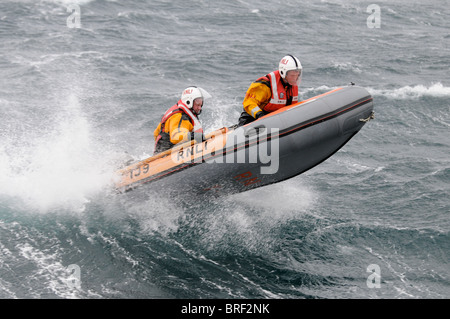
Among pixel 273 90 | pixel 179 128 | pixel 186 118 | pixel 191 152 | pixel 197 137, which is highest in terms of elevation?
pixel 273 90

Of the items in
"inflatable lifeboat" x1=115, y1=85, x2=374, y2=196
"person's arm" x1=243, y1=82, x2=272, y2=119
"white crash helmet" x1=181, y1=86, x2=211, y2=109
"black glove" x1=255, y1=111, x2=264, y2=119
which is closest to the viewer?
"inflatable lifeboat" x1=115, y1=85, x2=374, y2=196

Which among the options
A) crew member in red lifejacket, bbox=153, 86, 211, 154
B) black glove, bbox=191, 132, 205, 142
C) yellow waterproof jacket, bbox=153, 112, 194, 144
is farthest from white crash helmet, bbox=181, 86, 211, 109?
Result: black glove, bbox=191, 132, 205, 142

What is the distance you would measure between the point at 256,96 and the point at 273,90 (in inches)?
12.3

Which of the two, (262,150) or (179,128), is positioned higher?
(179,128)

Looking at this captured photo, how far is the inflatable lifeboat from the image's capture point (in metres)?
9.67

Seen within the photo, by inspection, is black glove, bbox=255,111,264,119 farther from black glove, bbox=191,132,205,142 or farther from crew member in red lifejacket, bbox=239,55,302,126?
black glove, bbox=191,132,205,142

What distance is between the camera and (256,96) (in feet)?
33.8

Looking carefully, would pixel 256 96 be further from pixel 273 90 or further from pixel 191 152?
pixel 191 152

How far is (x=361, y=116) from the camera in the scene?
10086 millimetres

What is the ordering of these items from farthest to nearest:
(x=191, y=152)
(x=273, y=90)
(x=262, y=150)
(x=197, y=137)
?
(x=273, y=90) < (x=197, y=137) < (x=191, y=152) < (x=262, y=150)

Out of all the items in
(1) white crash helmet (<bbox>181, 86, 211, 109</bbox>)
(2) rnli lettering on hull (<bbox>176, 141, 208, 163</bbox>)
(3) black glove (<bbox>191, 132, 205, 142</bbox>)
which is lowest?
(2) rnli lettering on hull (<bbox>176, 141, 208, 163</bbox>)

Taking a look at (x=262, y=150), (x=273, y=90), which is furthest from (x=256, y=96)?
(x=262, y=150)

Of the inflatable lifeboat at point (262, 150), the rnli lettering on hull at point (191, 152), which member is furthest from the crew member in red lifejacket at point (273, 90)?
the rnli lettering on hull at point (191, 152)
